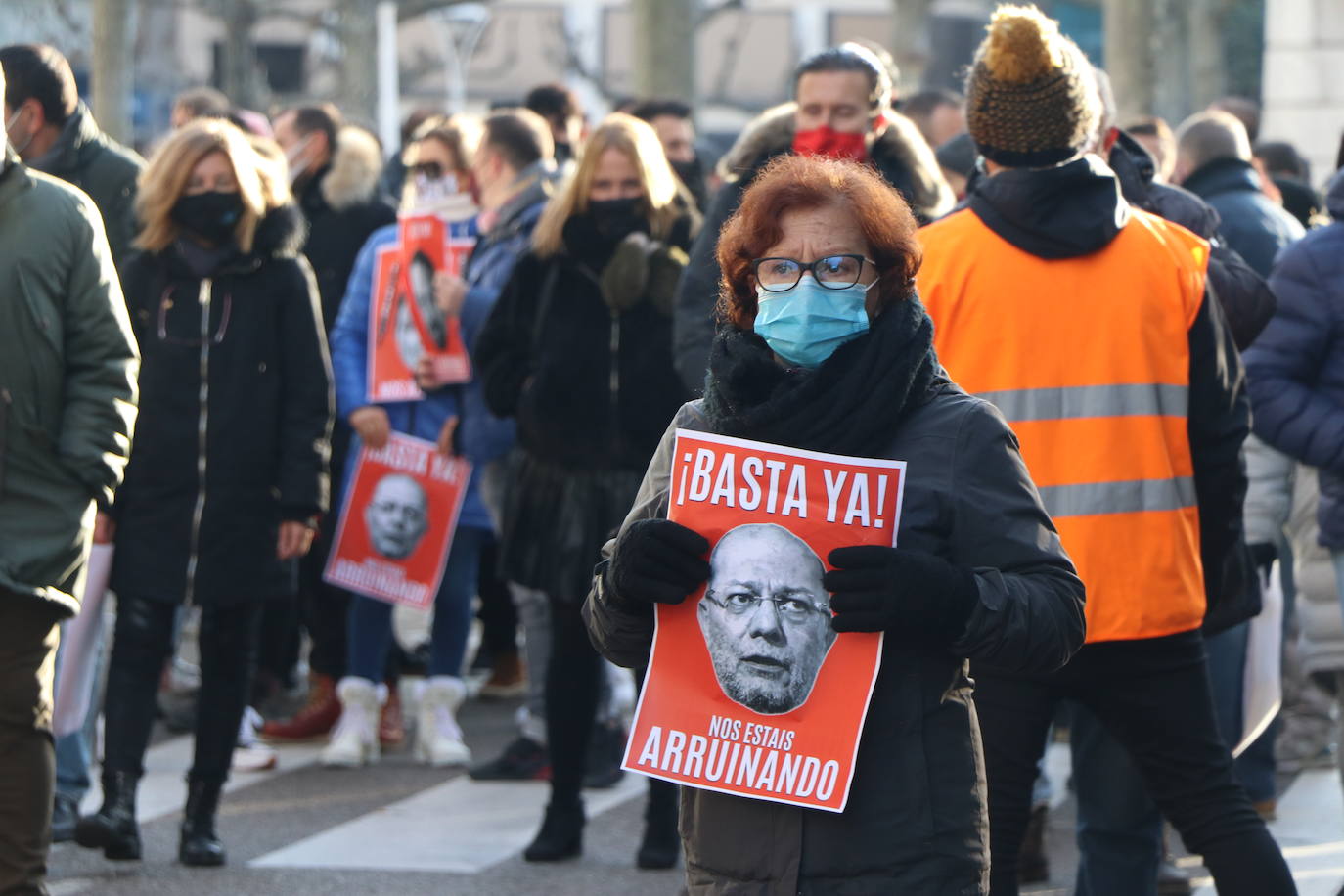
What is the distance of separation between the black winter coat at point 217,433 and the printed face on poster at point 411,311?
53.0 inches

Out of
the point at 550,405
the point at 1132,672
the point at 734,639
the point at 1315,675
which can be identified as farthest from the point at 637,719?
the point at 550,405

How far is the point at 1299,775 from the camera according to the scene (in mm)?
7762

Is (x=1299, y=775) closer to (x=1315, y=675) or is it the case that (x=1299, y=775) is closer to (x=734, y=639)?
(x=1315, y=675)

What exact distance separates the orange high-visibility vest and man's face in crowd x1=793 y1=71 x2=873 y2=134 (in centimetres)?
172

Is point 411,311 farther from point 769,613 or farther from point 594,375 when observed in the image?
point 769,613

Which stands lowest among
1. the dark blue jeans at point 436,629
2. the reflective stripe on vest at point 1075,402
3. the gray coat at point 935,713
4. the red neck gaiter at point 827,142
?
the dark blue jeans at point 436,629

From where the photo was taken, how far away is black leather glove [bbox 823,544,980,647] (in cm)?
314

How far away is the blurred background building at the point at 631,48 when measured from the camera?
1783 centimetres

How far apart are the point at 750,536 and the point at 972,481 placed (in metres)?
0.35

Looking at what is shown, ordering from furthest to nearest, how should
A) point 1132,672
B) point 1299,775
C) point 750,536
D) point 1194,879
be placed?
point 1299,775 → point 1194,879 → point 1132,672 → point 750,536

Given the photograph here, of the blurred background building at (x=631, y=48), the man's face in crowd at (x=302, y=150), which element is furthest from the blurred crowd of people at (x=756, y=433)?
the blurred background building at (x=631, y=48)

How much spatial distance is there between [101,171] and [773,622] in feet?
15.2

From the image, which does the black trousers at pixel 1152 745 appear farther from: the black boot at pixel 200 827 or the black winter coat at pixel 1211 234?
the black boot at pixel 200 827

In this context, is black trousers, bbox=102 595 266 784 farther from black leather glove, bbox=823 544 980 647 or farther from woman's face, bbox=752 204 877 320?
black leather glove, bbox=823 544 980 647
